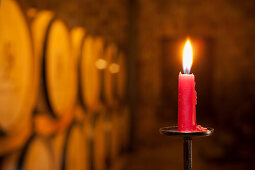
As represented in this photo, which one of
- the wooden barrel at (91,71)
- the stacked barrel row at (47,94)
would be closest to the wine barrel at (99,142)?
the stacked barrel row at (47,94)

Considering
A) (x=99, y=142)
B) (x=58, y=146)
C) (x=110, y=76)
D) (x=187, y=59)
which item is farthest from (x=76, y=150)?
(x=187, y=59)

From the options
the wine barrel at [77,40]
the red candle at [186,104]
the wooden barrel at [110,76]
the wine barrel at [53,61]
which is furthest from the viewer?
the wooden barrel at [110,76]

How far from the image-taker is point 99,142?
9.34ft

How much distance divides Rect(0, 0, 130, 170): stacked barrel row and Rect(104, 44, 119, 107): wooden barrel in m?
0.13

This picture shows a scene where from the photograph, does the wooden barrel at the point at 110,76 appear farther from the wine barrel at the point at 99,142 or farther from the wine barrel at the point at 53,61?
the wine barrel at the point at 53,61

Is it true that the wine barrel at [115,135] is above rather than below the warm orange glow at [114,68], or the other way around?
below

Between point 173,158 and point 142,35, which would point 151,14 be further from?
point 173,158

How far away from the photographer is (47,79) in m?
1.53

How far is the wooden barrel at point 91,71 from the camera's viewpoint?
7.48 feet

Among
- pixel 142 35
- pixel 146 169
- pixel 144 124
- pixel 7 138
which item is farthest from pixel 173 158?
pixel 7 138

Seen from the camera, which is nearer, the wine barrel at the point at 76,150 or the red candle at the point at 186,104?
the red candle at the point at 186,104

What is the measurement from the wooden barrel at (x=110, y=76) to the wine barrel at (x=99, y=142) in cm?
29

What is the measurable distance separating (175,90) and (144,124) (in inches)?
37.9

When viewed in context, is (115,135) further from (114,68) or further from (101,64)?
(101,64)
